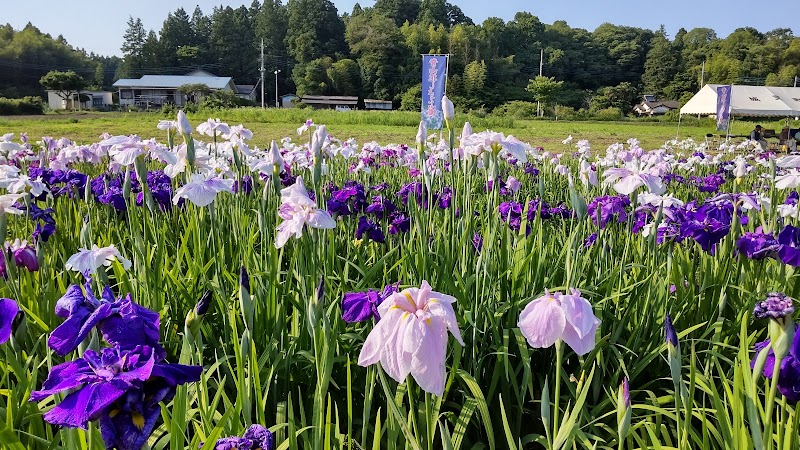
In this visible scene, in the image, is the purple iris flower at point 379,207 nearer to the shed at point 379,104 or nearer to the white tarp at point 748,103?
the white tarp at point 748,103

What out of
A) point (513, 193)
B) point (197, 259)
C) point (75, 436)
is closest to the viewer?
point (75, 436)

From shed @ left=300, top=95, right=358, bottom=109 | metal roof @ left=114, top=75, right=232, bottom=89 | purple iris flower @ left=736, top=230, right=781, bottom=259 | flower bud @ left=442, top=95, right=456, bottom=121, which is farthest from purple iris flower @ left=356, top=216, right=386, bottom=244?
shed @ left=300, top=95, right=358, bottom=109

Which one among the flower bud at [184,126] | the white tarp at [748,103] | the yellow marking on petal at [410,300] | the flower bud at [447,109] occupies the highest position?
the white tarp at [748,103]

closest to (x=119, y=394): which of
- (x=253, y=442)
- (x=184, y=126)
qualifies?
(x=253, y=442)

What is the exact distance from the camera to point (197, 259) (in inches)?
105

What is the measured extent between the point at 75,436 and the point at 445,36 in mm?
95678

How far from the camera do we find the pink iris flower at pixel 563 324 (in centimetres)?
108

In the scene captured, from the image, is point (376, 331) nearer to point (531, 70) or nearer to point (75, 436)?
point (75, 436)

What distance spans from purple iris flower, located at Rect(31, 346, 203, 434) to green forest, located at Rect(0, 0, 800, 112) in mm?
63864

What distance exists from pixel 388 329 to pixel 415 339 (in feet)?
0.21

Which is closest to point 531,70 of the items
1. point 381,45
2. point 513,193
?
point 381,45

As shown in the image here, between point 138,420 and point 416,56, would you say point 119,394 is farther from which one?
point 416,56

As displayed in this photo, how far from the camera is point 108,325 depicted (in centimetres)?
103

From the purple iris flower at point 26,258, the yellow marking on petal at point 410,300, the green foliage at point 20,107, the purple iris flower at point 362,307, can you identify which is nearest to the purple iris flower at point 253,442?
the yellow marking on petal at point 410,300
